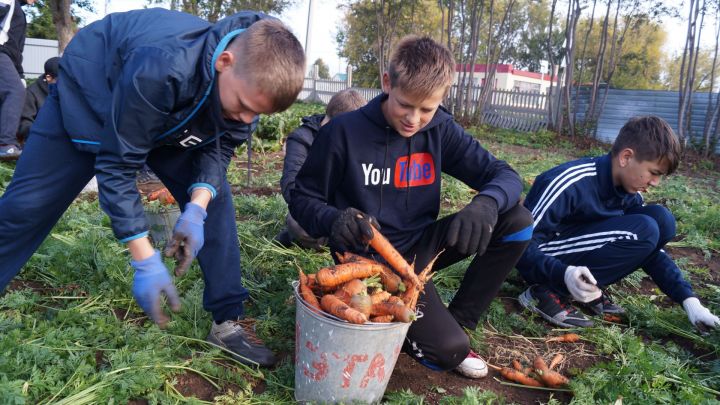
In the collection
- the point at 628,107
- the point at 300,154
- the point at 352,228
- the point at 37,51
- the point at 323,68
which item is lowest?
the point at 352,228

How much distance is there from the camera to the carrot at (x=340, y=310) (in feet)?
5.91

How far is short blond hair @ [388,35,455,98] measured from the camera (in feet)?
7.26

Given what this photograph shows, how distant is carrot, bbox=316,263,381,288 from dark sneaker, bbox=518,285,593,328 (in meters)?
1.46

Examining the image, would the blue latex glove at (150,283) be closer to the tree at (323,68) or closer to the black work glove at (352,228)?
the black work glove at (352,228)

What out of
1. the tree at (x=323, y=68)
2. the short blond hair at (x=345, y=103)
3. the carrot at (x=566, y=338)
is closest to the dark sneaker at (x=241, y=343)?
the carrot at (x=566, y=338)

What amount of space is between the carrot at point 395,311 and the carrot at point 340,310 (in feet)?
0.51

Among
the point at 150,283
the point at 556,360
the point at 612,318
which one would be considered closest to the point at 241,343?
the point at 150,283

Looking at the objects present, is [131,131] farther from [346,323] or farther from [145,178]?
[145,178]

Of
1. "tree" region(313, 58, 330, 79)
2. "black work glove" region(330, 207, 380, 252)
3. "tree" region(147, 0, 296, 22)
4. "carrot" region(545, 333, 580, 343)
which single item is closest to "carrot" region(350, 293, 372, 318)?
"black work glove" region(330, 207, 380, 252)

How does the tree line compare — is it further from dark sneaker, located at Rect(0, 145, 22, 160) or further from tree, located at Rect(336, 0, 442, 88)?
dark sneaker, located at Rect(0, 145, 22, 160)

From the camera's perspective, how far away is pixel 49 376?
6.51 ft

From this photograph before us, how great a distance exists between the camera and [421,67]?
2.24 metres

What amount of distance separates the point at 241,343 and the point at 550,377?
1450 millimetres

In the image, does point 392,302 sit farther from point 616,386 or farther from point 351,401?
point 616,386
